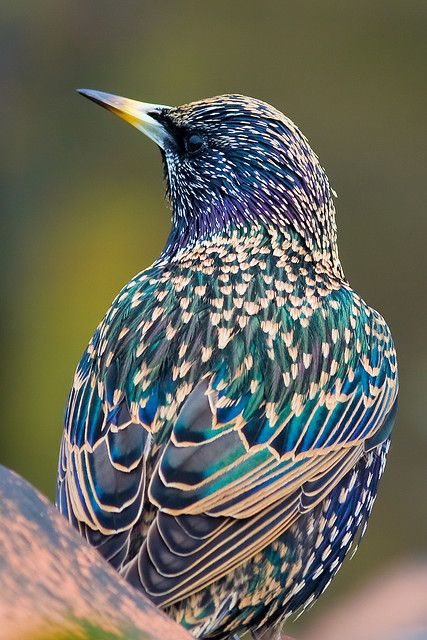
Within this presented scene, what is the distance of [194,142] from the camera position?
4.05 m

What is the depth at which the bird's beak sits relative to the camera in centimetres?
395

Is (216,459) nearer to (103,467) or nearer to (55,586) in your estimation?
(103,467)

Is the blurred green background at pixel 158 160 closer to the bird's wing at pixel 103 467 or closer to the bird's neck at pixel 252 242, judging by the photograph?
the bird's neck at pixel 252 242

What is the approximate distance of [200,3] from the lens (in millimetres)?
7871

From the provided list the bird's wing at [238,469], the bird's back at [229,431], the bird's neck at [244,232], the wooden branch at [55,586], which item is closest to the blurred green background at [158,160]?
the bird's neck at [244,232]

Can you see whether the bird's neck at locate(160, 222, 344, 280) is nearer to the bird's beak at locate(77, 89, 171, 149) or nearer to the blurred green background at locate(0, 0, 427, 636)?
the bird's beak at locate(77, 89, 171, 149)

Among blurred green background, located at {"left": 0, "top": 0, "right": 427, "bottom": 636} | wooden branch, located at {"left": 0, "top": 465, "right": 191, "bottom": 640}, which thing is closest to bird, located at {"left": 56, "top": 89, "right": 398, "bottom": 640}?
wooden branch, located at {"left": 0, "top": 465, "right": 191, "bottom": 640}

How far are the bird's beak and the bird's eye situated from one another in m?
0.07

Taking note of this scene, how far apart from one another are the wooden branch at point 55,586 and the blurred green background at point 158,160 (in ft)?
16.8

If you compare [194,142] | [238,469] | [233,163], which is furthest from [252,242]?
[238,469]

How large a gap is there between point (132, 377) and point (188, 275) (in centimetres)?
52

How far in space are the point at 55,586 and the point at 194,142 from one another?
2.09 metres

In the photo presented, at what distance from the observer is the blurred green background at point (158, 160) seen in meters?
7.55

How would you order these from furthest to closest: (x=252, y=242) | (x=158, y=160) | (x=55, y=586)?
(x=158, y=160)
(x=252, y=242)
(x=55, y=586)
